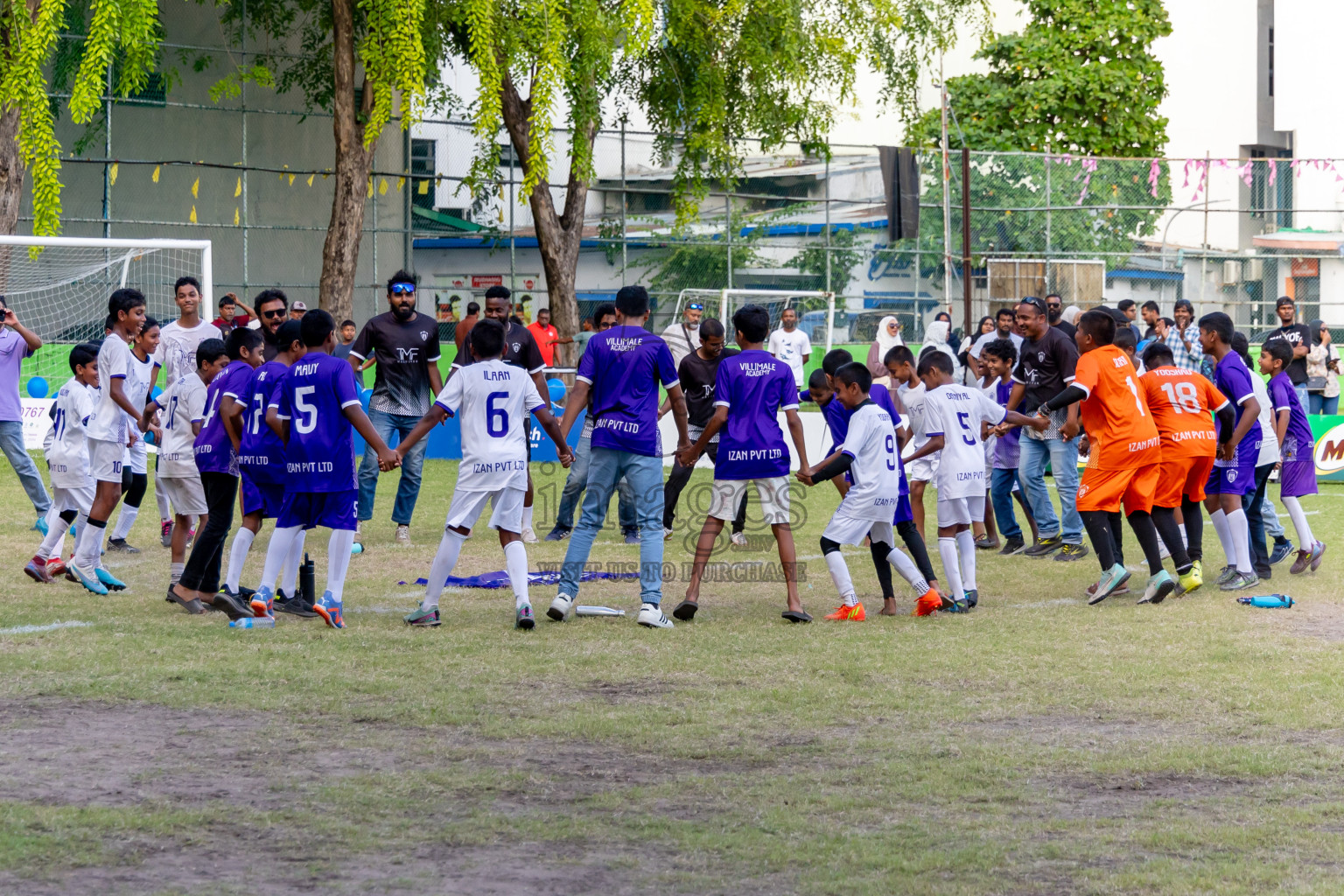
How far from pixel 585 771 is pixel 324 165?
2553 cm

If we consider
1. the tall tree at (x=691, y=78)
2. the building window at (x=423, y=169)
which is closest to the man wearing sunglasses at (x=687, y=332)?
the tall tree at (x=691, y=78)

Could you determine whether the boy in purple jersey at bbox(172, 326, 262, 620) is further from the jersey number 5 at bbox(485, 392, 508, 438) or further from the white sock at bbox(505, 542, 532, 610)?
the white sock at bbox(505, 542, 532, 610)

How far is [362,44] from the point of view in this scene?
19.8m

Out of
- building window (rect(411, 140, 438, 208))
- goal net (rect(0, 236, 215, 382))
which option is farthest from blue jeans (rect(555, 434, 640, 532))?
building window (rect(411, 140, 438, 208))

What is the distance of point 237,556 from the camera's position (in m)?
8.52

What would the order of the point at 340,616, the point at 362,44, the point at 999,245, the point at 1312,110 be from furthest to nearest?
the point at 1312,110 → the point at 999,245 → the point at 362,44 → the point at 340,616

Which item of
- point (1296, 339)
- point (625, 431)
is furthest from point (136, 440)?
point (1296, 339)

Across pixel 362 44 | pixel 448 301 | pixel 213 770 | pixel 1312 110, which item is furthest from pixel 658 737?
pixel 1312 110

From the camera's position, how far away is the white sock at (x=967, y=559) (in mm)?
9469

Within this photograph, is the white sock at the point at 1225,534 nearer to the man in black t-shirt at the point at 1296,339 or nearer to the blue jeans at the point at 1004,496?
the blue jeans at the point at 1004,496

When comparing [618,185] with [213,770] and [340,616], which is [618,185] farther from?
[213,770]

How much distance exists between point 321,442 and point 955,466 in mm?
3801

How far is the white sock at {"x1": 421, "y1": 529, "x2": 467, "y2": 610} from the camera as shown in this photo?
8.39m

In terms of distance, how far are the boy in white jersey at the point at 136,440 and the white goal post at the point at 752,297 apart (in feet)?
54.8
